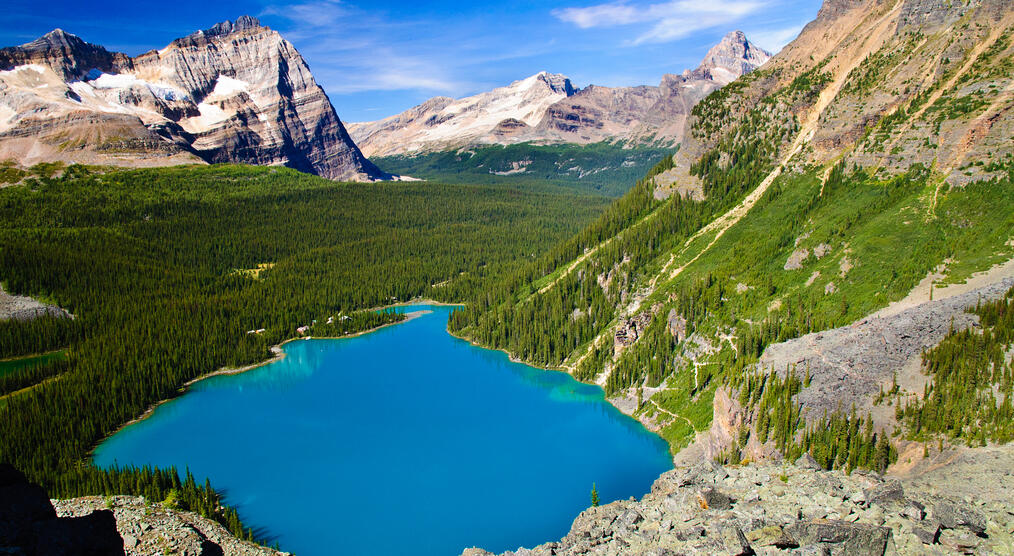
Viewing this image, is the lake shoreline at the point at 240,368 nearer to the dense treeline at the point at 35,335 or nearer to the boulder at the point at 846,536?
the dense treeline at the point at 35,335

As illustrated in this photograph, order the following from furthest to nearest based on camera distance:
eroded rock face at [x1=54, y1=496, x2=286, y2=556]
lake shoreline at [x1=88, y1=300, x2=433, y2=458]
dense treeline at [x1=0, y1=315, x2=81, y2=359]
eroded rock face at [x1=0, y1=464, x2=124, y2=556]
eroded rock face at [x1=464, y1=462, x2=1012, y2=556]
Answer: dense treeline at [x1=0, y1=315, x2=81, y2=359], lake shoreline at [x1=88, y1=300, x2=433, y2=458], eroded rock face at [x1=54, y1=496, x2=286, y2=556], eroded rock face at [x1=464, y1=462, x2=1012, y2=556], eroded rock face at [x1=0, y1=464, x2=124, y2=556]

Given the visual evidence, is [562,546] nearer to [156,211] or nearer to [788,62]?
[788,62]

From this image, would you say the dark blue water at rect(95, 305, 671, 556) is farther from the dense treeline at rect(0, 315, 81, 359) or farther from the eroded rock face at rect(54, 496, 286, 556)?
the dense treeline at rect(0, 315, 81, 359)

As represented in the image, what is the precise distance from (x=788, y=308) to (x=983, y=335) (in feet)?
64.3

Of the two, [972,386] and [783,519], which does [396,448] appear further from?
[972,386]

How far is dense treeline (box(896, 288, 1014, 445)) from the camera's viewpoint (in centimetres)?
3300

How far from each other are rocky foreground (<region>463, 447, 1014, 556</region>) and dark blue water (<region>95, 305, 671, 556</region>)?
13737 millimetres

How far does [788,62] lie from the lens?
89875 millimetres

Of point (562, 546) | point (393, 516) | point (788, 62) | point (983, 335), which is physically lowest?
point (393, 516)

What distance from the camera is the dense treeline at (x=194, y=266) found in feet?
227

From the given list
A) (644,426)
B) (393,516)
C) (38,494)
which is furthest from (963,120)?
(38,494)

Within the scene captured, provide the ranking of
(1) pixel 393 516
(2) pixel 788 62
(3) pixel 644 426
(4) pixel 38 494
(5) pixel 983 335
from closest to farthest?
(4) pixel 38 494, (5) pixel 983 335, (1) pixel 393 516, (3) pixel 644 426, (2) pixel 788 62

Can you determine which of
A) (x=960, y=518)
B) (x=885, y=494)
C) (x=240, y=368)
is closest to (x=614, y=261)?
(x=240, y=368)

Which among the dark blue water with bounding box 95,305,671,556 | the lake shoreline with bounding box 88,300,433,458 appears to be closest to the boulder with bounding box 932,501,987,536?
the dark blue water with bounding box 95,305,671,556
